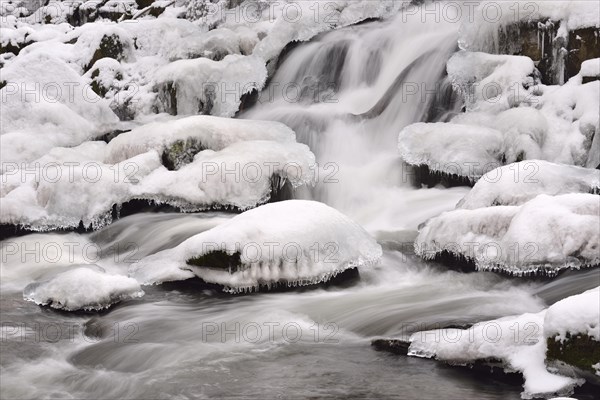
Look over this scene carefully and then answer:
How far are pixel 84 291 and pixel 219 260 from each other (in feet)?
3.49

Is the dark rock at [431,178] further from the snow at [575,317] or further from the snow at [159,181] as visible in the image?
the snow at [575,317]

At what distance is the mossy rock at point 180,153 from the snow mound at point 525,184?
3237mm

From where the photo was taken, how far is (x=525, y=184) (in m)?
6.57

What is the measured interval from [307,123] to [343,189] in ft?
4.52

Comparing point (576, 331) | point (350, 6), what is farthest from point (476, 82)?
point (576, 331)

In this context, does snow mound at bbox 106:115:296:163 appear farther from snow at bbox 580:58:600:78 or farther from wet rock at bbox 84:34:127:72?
wet rock at bbox 84:34:127:72

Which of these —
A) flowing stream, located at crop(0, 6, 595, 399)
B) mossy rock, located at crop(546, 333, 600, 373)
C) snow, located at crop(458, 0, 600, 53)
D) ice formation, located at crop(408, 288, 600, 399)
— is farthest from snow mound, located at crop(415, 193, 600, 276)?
snow, located at crop(458, 0, 600, 53)

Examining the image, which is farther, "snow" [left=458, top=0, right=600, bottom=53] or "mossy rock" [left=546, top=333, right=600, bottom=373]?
"snow" [left=458, top=0, right=600, bottom=53]

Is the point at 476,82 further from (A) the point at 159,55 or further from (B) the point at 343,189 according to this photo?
(A) the point at 159,55

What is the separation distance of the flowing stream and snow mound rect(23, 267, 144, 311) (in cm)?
10

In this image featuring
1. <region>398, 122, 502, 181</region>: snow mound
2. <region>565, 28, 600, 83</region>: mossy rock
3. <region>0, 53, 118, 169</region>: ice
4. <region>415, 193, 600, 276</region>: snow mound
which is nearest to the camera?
<region>415, 193, 600, 276</region>: snow mound

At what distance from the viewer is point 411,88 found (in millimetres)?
9320

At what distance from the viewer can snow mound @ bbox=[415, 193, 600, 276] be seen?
221 inches

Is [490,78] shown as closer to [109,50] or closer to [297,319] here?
[297,319]
